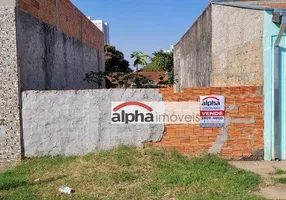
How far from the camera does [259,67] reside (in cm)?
741

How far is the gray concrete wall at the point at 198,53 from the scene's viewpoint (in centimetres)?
1232

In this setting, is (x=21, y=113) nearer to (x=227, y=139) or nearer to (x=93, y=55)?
(x=227, y=139)

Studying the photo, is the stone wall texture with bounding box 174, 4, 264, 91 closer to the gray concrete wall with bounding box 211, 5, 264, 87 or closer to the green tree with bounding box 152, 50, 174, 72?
the gray concrete wall with bounding box 211, 5, 264, 87

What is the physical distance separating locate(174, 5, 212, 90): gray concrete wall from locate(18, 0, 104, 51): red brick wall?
496cm

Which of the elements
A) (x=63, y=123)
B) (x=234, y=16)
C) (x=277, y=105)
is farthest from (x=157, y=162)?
(x=234, y=16)

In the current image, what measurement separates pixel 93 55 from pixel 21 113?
9.31 metres

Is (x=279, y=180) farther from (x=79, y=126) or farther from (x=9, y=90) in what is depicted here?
(x=9, y=90)

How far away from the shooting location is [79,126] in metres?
7.33

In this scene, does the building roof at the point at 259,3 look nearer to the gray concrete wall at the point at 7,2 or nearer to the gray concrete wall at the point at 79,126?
the gray concrete wall at the point at 79,126

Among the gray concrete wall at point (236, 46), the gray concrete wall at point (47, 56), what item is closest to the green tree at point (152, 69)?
the gray concrete wall at point (47, 56)

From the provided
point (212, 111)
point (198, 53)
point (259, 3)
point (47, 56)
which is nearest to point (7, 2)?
point (47, 56)

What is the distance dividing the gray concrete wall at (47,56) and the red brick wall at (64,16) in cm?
19

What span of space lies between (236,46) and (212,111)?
2.70 m

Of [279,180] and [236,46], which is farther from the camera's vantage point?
[236,46]
